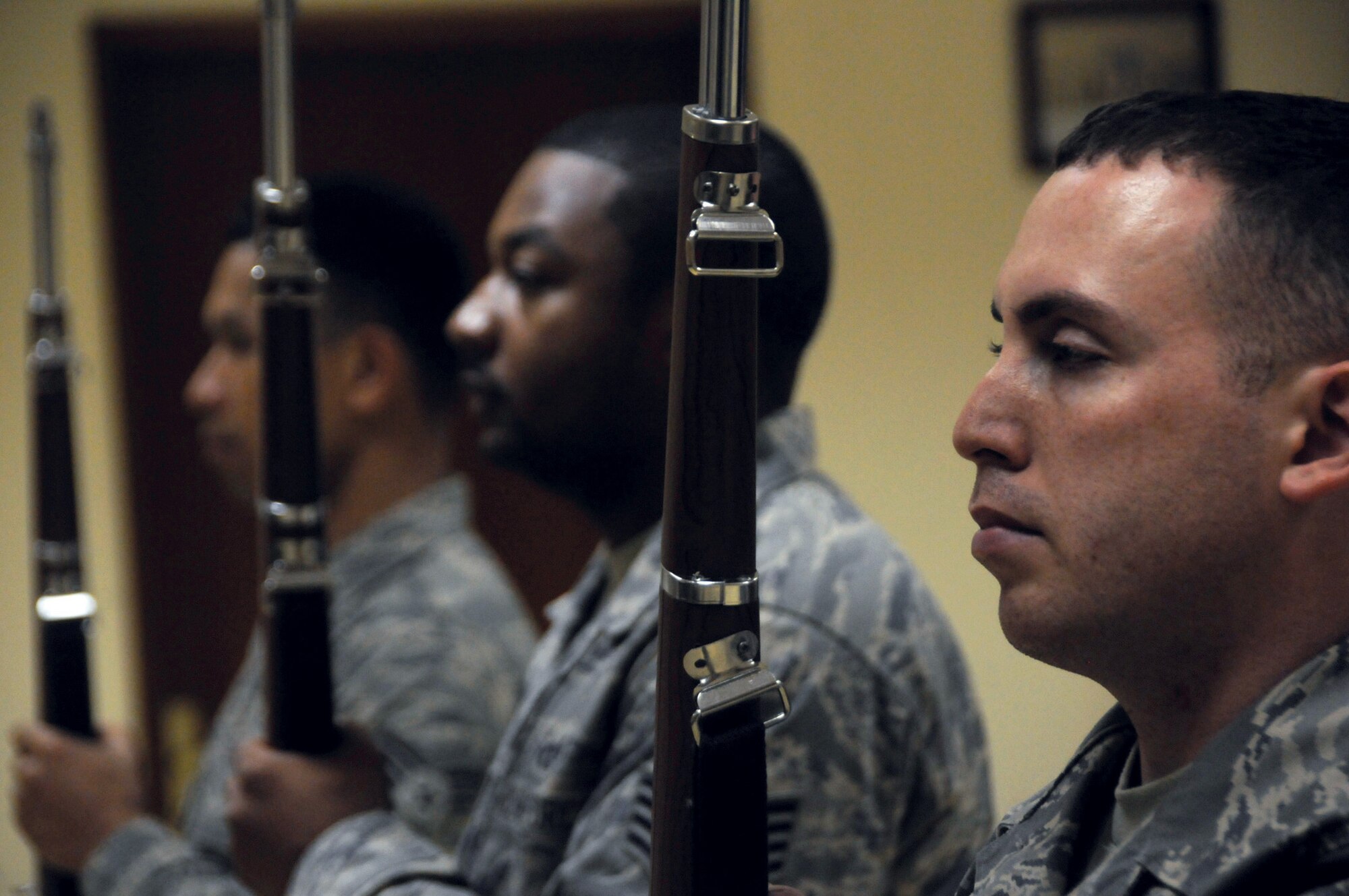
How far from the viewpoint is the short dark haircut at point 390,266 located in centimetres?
157

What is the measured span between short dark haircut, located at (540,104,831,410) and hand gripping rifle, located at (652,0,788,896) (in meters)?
0.39

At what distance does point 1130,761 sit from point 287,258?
2.33ft

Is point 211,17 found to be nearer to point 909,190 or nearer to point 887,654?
point 909,190

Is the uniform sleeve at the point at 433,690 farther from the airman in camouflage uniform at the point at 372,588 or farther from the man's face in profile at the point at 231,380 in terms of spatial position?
the man's face in profile at the point at 231,380

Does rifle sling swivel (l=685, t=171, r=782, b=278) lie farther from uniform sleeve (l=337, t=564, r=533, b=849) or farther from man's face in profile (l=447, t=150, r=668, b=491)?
uniform sleeve (l=337, t=564, r=533, b=849)

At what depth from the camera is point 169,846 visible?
1277 millimetres

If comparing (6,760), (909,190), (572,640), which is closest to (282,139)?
(572,640)

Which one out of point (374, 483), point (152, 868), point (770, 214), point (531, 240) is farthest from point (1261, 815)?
point (374, 483)

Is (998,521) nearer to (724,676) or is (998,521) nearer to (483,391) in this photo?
(724,676)

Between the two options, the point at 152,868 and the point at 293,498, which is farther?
the point at 152,868

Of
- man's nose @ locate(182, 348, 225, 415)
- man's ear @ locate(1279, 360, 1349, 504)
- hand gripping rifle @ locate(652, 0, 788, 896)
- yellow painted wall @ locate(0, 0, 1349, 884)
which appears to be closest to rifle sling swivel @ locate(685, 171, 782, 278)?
hand gripping rifle @ locate(652, 0, 788, 896)

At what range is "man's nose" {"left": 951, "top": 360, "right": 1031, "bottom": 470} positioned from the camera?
1.98 ft

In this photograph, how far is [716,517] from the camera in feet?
2.07

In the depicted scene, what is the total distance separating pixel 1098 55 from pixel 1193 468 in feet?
5.47
